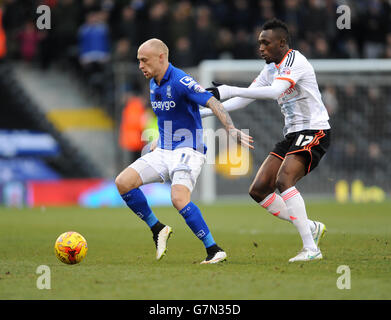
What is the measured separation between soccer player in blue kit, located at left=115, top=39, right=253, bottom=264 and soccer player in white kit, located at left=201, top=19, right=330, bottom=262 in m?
0.35

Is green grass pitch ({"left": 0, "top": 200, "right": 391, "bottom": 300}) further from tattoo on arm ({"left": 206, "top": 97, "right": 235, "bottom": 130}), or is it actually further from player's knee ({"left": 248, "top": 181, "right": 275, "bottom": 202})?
tattoo on arm ({"left": 206, "top": 97, "right": 235, "bottom": 130})

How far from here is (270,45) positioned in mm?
8234

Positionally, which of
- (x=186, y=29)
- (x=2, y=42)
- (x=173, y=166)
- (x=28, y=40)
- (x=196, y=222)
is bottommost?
(x=196, y=222)

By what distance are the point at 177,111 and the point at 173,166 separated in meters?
0.55

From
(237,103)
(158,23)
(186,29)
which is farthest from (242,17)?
(237,103)

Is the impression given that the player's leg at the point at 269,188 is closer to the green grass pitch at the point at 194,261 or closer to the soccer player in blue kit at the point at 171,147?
the green grass pitch at the point at 194,261

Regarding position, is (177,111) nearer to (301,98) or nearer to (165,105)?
(165,105)

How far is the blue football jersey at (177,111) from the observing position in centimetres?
811

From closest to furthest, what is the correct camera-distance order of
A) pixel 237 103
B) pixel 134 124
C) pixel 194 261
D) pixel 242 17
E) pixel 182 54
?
pixel 194 261 < pixel 237 103 < pixel 134 124 < pixel 182 54 < pixel 242 17

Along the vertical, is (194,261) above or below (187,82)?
below

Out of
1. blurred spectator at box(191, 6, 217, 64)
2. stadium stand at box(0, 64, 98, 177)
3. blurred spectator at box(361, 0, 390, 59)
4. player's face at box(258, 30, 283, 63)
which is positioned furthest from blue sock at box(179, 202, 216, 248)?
blurred spectator at box(361, 0, 390, 59)

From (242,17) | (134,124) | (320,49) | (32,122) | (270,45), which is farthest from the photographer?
(242,17)

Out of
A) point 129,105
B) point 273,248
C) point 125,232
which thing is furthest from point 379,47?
point 273,248

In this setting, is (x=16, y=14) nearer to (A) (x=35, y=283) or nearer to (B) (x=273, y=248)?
(B) (x=273, y=248)
